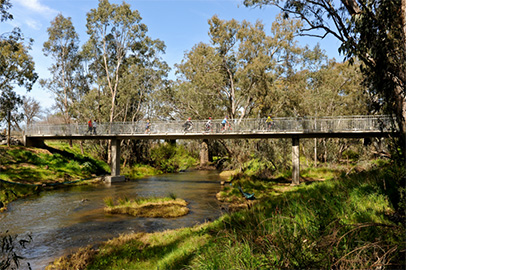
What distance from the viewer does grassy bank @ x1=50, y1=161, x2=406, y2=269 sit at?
10.2 ft

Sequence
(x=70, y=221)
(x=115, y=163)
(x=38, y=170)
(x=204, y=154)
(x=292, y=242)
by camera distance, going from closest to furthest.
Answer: (x=292, y=242) → (x=70, y=221) → (x=38, y=170) → (x=115, y=163) → (x=204, y=154)

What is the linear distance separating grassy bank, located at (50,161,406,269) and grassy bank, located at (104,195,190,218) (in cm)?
410

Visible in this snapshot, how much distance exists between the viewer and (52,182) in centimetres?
2258

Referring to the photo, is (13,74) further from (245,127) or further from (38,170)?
(245,127)

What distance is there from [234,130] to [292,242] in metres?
19.7

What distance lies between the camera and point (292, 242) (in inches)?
135

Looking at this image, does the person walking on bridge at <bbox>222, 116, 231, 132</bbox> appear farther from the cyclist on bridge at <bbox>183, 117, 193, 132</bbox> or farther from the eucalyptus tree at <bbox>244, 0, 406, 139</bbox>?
the eucalyptus tree at <bbox>244, 0, 406, 139</bbox>

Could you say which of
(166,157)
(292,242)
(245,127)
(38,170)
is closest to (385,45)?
(292,242)

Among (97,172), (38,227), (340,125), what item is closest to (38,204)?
(38,227)

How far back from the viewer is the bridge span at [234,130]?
65.7 ft

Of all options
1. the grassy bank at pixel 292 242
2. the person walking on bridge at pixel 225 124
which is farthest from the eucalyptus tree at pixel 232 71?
the grassy bank at pixel 292 242
